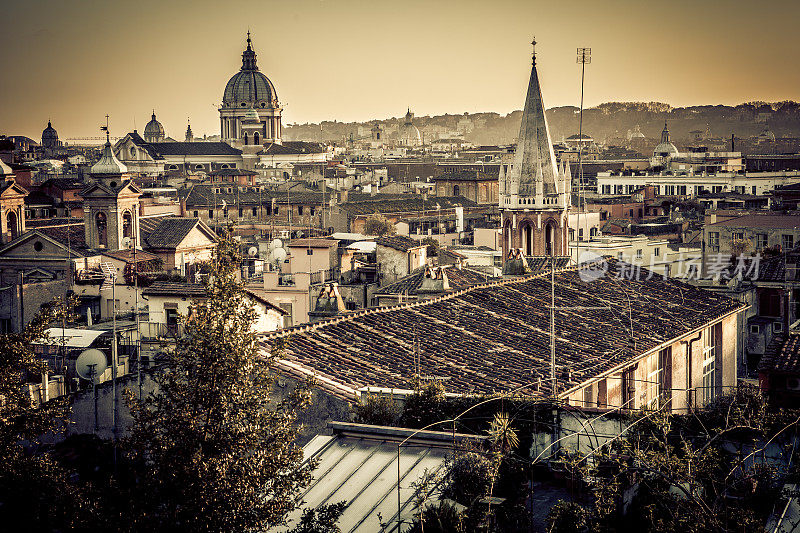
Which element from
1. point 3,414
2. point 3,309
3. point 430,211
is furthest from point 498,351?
point 430,211

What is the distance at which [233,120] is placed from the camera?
101562mm

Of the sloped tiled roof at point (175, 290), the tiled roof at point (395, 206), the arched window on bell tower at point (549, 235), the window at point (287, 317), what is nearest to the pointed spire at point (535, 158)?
the arched window on bell tower at point (549, 235)

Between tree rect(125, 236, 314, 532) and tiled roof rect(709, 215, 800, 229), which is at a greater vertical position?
tree rect(125, 236, 314, 532)

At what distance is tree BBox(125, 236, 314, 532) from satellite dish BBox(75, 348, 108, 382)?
4393 mm

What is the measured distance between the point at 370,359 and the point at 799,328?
25.9 feet

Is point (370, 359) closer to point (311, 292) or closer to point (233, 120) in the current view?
point (311, 292)

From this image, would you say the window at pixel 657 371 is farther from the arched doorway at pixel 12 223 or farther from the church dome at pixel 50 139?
the church dome at pixel 50 139

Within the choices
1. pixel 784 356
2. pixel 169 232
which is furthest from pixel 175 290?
pixel 169 232

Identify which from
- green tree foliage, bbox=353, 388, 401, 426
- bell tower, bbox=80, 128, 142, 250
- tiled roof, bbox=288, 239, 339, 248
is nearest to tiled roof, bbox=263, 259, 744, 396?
green tree foliage, bbox=353, 388, 401, 426

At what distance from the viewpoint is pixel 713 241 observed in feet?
107

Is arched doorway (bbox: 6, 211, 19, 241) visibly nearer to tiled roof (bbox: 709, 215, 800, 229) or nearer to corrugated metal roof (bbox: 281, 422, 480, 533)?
tiled roof (bbox: 709, 215, 800, 229)

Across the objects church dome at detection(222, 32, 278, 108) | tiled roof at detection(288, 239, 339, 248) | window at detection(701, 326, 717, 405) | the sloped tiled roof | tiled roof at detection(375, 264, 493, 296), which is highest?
church dome at detection(222, 32, 278, 108)

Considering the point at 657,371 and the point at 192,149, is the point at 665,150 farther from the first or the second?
the point at 657,371

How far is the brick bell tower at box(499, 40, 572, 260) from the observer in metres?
34.1
